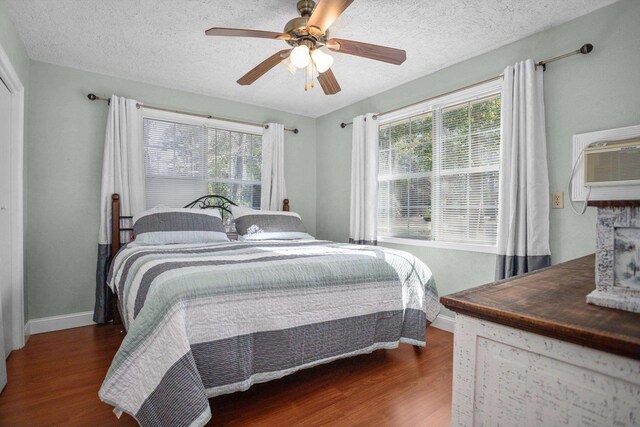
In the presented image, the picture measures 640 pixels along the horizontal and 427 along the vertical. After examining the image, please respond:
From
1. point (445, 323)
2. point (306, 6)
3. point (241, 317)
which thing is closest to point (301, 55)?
point (306, 6)

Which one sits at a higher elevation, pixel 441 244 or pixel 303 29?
pixel 303 29

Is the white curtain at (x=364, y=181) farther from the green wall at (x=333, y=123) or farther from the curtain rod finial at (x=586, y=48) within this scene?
the curtain rod finial at (x=586, y=48)

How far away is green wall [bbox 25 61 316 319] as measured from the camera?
9.27 ft

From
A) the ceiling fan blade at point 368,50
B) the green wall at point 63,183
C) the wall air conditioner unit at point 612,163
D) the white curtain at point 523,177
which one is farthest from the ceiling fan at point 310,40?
the green wall at point 63,183

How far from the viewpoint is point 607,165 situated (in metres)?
2.01

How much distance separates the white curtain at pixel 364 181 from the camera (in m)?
3.52

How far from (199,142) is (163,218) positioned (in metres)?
1.18

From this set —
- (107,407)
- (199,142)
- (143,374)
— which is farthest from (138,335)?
(199,142)

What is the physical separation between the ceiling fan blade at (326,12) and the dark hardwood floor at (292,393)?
2.04 meters

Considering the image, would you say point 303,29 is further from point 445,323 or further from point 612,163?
point 445,323

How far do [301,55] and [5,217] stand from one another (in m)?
2.30

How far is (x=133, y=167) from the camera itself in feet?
10.4

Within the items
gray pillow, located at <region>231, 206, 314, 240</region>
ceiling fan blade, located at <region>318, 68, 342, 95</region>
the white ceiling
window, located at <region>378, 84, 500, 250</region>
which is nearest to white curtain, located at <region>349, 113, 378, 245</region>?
window, located at <region>378, 84, 500, 250</region>

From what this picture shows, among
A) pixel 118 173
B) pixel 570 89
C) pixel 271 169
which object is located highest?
pixel 570 89
